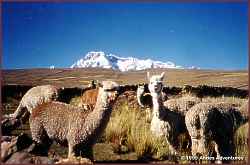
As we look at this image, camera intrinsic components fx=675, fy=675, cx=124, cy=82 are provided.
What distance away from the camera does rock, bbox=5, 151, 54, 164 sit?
475 inches

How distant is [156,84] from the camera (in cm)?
1234

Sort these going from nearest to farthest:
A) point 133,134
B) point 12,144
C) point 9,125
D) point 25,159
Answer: point 25,159, point 12,144, point 9,125, point 133,134

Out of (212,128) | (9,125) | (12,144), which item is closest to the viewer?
(12,144)

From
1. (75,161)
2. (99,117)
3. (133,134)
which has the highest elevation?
(99,117)

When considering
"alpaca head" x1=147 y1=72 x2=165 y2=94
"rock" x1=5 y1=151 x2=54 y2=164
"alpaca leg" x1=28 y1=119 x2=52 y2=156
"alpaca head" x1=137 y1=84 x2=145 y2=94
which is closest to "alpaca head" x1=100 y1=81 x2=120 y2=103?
"alpaca head" x1=137 y1=84 x2=145 y2=94

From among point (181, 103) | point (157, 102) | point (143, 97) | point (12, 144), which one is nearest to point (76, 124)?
point (12, 144)

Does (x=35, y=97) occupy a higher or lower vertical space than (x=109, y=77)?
lower

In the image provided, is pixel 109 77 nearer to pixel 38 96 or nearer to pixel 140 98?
pixel 140 98

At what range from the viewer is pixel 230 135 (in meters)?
12.4

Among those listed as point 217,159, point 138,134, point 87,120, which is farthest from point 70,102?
point 217,159

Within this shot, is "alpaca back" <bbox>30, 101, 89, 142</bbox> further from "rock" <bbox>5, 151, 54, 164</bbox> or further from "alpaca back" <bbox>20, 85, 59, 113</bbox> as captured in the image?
"rock" <bbox>5, 151, 54, 164</bbox>

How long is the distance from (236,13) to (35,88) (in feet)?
13.0

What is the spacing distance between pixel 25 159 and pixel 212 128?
3.43m

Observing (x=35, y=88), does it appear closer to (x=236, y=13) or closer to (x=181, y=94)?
(x=181, y=94)
